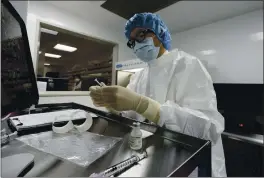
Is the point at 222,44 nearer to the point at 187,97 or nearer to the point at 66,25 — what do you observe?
the point at 187,97

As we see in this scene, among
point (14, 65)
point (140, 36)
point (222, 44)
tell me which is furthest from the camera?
point (222, 44)

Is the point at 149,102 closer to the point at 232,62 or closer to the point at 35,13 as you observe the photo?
the point at 232,62

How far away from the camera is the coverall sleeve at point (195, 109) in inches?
22.0

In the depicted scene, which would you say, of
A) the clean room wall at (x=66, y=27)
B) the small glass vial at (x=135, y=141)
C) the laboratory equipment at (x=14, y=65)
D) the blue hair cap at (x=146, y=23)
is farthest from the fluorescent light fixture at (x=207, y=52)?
the laboratory equipment at (x=14, y=65)

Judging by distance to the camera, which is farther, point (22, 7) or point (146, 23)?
point (22, 7)

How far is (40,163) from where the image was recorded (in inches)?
14.5

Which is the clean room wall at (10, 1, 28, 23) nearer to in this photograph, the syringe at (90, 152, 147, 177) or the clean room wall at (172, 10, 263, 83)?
the clean room wall at (172, 10, 263, 83)

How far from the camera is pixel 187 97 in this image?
2.12ft

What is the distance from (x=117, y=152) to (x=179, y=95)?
44 cm

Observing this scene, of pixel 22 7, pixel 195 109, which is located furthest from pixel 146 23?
pixel 22 7

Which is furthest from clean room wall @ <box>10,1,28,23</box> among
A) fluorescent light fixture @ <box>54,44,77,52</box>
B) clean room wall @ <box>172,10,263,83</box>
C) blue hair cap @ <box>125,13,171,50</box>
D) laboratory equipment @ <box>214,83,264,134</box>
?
laboratory equipment @ <box>214,83,264,134</box>

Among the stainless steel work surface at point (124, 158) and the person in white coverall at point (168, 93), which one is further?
the person in white coverall at point (168, 93)

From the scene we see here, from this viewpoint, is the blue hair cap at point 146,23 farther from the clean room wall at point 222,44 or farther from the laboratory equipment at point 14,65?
the laboratory equipment at point 14,65

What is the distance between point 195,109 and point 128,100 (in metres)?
0.33
